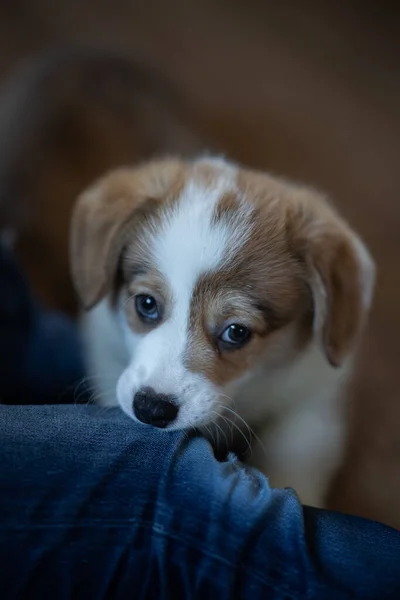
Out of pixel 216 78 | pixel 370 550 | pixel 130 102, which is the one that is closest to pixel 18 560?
pixel 370 550

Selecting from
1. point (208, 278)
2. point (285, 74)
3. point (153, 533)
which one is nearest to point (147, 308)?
point (208, 278)

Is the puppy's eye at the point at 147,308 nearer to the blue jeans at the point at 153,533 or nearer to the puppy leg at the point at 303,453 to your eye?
the blue jeans at the point at 153,533

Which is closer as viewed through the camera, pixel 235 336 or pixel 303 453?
Answer: pixel 235 336

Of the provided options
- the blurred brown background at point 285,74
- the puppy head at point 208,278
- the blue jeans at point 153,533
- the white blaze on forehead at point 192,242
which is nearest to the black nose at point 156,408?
the puppy head at point 208,278

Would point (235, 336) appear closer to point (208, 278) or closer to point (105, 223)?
point (208, 278)

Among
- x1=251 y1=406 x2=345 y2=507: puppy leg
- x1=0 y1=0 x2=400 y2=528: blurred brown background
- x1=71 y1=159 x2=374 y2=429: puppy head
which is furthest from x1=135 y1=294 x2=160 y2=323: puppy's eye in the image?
x1=0 y1=0 x2=400 y2=528: blurred brown background

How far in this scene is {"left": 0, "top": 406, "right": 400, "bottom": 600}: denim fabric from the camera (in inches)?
46.6

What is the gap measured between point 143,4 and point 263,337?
7.46 feet

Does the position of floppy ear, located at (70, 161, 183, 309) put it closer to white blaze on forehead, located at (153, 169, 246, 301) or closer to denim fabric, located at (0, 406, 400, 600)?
white blaze on forehead, located at (153, 169, 246, 301)

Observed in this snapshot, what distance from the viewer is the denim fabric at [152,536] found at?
1.18 m

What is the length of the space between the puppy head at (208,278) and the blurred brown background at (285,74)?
1.00m

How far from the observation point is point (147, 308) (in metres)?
1.56

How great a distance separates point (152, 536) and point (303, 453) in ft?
2.14

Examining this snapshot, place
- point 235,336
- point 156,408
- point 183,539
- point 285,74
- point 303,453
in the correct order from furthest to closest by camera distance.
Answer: point 285,74
point 303,453
point 235,336
point 156,408
point 183,539
